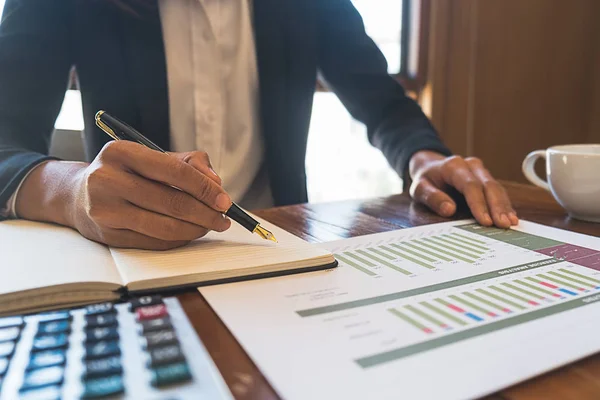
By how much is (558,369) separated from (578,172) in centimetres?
41

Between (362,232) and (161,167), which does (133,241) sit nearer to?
(161,167)

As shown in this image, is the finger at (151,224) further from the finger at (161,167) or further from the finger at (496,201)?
the finger at (496,201)

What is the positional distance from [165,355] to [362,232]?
338 millimetres

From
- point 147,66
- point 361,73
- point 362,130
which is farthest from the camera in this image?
point 362,130

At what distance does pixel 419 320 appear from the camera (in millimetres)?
300

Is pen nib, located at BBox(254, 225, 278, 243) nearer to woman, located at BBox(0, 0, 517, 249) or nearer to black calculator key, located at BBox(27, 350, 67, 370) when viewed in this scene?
woman, located at BBox(0, 0, 517, 249)

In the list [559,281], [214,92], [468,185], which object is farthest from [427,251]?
[214,92]

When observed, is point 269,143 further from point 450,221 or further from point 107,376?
point 107,376

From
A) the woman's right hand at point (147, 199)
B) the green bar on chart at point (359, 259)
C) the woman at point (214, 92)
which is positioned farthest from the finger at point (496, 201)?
the woman's right hand at point (147, 199)

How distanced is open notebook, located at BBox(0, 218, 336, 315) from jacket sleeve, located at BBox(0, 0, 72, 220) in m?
0.27

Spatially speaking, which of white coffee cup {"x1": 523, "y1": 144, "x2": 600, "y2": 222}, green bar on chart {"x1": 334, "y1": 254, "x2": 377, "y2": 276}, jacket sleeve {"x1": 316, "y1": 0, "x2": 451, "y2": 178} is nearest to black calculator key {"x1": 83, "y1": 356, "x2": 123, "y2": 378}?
green bar on chart {"x1": 334, "y1": 254, "x2": 377, "y2": 276}

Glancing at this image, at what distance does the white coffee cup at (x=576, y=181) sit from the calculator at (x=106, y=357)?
510 millimetres

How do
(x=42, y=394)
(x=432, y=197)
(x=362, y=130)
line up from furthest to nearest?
(x=362, y=130)
(x=432, y=197)
(x=42, y=394)

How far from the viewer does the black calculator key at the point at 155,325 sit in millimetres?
271
